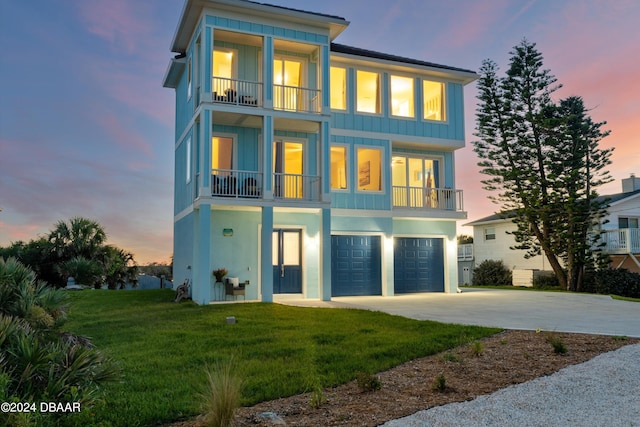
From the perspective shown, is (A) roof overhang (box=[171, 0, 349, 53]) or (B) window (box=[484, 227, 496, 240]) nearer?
(A) roof overhang (box=[171, 0, 349, 53])

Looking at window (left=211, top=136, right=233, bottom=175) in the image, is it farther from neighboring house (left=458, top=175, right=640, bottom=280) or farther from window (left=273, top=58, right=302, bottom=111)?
neighboring house (left=458, top=175, right=640, bottom=280)

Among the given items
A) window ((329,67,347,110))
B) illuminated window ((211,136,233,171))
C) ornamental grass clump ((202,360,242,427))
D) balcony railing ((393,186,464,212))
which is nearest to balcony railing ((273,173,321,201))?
illuminated window ((211,136,233,171))

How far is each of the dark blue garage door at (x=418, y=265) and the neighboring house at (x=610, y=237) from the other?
7.52 m

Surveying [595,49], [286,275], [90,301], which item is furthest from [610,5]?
[90,301]

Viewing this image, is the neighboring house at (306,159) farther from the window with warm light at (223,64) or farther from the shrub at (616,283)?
the shrub at (616,283)

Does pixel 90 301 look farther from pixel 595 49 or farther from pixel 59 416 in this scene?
pixel 595 49

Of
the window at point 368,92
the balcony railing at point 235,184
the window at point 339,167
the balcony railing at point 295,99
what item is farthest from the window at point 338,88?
the balcony railing at point 235,184

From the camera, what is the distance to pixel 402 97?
61.4ft

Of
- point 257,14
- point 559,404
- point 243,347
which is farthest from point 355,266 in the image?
point 559,404

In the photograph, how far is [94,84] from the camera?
16516 mm

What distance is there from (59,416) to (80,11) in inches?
544

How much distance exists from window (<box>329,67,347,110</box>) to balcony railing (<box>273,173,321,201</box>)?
317 centimetres

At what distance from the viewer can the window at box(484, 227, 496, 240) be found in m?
31.0

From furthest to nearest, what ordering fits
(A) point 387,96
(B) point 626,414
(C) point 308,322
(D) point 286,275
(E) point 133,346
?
(A) point 387,96 < (D) point 286,275 < (C) point 308,322 < (E) point 133,346 < (B) point 626,414
